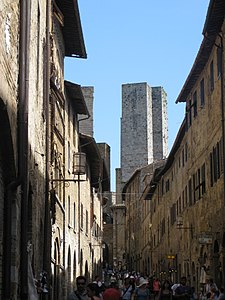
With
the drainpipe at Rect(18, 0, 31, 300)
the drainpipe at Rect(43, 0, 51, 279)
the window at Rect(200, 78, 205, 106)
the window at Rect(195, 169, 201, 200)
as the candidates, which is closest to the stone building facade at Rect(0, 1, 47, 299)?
the drainpipe at Rect(18, 0, 31, 300)

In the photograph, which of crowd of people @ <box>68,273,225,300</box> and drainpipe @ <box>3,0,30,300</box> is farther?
drainpipe @ <box>3,0,30,300</box>

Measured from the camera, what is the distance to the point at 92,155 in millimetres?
40062

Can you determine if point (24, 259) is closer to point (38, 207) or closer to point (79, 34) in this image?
point (38, 207)

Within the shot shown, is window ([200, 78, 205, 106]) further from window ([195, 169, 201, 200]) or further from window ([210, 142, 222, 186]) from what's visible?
window ([210, 142, 222, 186])

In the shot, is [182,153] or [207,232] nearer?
[207,232]

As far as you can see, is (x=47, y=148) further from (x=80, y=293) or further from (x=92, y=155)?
(x=92, y=155)

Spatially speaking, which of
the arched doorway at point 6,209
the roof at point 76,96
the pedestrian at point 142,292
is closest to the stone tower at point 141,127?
the roof at point 76,96

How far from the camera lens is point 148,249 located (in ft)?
197

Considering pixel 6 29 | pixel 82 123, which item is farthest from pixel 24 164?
pixel 82 123

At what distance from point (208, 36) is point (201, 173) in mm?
6390

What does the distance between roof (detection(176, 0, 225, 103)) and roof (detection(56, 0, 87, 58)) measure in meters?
4.09

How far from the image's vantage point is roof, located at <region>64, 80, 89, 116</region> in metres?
28.1

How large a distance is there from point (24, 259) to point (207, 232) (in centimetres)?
1371

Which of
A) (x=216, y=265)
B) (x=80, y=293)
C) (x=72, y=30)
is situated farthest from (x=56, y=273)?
(x=80, y=293)
